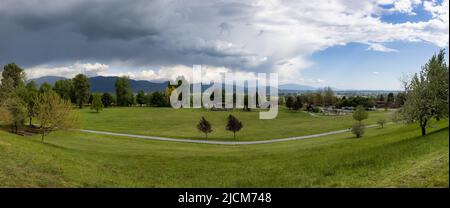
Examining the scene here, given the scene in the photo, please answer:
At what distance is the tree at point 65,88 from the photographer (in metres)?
105

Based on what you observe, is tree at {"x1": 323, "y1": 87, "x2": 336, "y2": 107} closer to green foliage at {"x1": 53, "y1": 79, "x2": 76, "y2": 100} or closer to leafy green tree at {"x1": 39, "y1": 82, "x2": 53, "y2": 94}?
green foliage at {"x1": 53, "y1": 79, "x2": 76, "y2": 100}

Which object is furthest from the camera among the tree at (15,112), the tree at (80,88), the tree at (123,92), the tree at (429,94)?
the tree at (123,92)

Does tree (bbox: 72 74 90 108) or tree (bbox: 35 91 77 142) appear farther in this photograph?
tree (bbox: 72 74 90 108)

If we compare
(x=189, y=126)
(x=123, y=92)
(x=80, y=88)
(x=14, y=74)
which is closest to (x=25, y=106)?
(x=14, y=74)

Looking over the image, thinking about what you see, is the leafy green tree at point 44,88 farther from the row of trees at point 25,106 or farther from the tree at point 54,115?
the tree at point 54,115

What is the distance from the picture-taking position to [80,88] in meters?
108

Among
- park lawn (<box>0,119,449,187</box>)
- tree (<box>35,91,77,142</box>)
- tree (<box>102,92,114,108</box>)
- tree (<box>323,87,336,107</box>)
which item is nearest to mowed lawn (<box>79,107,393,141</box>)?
tree (<box>35,91,77,142</box>)

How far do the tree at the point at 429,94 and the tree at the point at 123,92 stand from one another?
11029 centimetres

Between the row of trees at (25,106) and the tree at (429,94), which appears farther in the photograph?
the row of trees at (25,106)

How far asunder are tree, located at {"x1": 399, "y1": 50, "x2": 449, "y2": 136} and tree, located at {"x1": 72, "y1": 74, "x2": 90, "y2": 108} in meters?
96.8

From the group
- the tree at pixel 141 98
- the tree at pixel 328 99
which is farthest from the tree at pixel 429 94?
the tree at pixel 141 98

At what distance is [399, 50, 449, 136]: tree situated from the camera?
27578 mm
